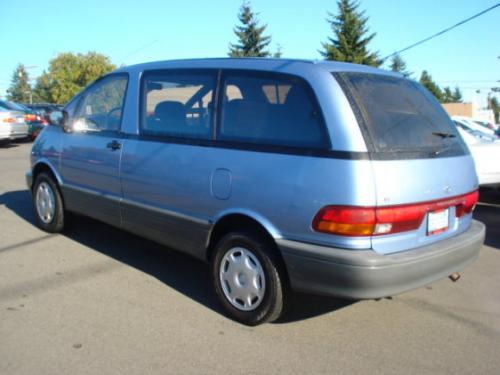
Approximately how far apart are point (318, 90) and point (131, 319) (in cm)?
209

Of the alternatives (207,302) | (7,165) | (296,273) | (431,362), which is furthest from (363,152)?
(7,165)

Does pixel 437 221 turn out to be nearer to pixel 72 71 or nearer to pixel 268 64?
pixel 268 64

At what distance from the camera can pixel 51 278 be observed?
4410 mm

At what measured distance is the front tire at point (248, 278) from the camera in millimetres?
3393

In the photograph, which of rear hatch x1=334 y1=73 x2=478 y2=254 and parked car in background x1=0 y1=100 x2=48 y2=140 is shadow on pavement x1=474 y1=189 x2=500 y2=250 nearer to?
rear hatch x1=334 y1=73 x2=478 y2=254

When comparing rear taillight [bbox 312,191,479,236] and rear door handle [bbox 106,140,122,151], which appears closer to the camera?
rear taillight [bbox 312,191,479,236]

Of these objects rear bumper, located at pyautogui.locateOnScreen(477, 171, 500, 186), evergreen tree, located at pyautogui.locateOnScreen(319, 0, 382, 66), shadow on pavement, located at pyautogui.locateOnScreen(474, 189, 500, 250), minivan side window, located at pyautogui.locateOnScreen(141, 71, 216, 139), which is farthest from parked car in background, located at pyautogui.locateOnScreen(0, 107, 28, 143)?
evergreen tree, located at pyautogui.locateOnScreen(319, 0, 382, 66)

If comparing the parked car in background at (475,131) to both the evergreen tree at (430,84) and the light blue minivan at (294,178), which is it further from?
the evergreen tree at (430,84)

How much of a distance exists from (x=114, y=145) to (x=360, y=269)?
2.65 meters

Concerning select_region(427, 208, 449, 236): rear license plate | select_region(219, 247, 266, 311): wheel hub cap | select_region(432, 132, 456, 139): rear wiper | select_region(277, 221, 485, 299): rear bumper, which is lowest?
select_region(219, 247, 266, 311): wheel hub cap

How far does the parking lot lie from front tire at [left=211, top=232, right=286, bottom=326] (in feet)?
0.42

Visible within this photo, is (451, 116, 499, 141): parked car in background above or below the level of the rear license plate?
above

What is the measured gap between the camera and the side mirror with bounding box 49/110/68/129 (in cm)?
539

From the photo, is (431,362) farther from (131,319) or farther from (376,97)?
(131,319)
